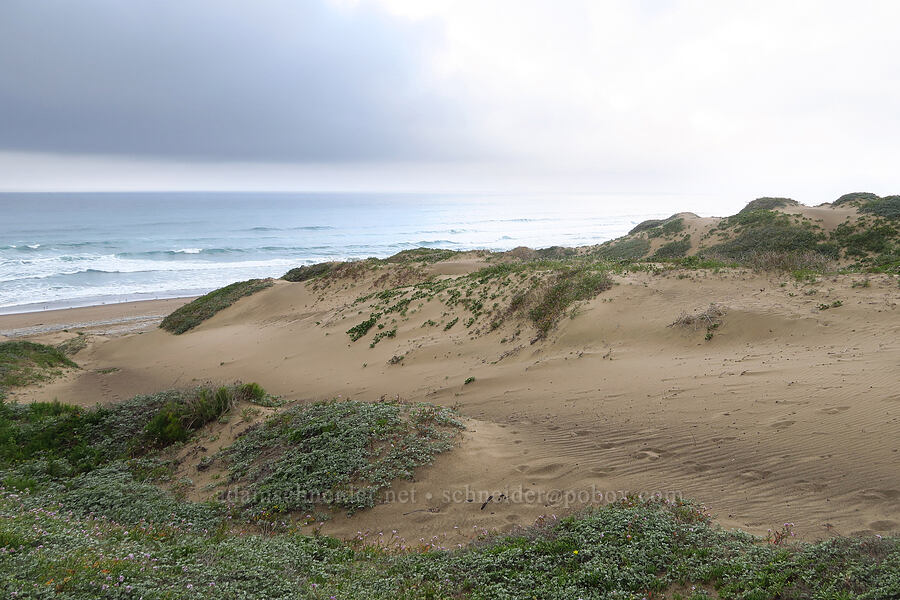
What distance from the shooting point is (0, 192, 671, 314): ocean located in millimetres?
41844

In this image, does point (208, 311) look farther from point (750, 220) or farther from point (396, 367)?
point (750, 220)

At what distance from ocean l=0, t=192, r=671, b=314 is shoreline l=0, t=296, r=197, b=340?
8.87ft

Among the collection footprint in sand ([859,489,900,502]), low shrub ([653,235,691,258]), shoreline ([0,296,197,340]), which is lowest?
shoreline ([0,296,197,340])

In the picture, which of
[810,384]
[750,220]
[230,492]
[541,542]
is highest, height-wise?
[750,220]

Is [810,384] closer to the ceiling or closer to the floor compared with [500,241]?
closer to the floor

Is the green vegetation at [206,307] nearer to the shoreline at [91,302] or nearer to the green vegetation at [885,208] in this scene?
the shoreline at [91,302]

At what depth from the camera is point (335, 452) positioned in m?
7.21

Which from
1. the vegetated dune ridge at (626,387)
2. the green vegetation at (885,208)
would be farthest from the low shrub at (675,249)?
the vegetated dune ridge at (626,387)

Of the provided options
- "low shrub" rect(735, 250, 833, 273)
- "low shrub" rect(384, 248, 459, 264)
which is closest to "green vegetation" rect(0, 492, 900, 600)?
"low shrub" rect(735, 250, 833, 273)

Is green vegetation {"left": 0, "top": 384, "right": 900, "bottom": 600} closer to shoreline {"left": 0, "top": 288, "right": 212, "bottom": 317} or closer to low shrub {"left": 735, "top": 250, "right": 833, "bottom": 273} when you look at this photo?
low shrub {"left": 735, "top": 250, "right": 833, "bottom": 273}

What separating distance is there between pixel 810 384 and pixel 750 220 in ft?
92.3

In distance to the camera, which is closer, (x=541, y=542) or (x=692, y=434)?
(x=541, y=542)

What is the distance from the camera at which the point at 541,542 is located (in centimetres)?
494

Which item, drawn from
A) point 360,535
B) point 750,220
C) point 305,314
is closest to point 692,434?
point 360,535
